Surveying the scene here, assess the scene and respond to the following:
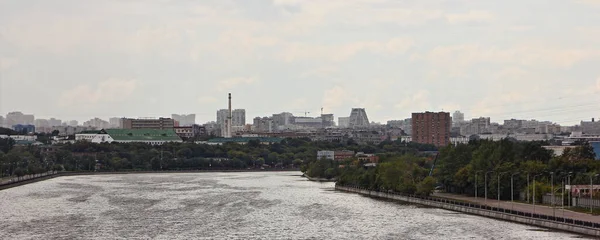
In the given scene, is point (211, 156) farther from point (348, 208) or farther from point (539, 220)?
point (539, 220)

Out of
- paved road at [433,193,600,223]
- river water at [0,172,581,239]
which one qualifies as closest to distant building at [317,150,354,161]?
river water at [0,172,581,239]

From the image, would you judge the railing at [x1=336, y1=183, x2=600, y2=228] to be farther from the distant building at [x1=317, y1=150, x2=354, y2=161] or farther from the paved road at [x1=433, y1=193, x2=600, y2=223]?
the distant building at [x1=317, y1=150, x2=354, y2=161]

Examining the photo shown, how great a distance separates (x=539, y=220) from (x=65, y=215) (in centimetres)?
3371

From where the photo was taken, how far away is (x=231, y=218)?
66.4m

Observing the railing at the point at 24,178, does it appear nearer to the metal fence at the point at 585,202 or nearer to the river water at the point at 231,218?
the river water at the point at 231,218

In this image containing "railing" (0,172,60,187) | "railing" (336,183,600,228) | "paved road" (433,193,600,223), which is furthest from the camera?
"railing" (0,172,60,187)

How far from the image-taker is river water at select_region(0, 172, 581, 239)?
55.7 metres

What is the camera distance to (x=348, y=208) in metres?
75.5

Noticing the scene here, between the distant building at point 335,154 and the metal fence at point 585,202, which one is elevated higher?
the distant building at point 335,154

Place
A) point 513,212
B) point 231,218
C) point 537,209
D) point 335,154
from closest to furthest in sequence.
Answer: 1. point 513,212
2. point 537,209
3. point 231,218
4. point 335,154

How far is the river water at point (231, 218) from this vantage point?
55.7 meters

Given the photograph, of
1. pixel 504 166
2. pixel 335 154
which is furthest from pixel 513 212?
pixel 335 154

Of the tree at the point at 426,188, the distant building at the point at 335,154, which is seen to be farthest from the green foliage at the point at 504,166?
the distant building at the point at 335,154

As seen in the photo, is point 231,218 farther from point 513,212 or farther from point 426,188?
point 426,188
